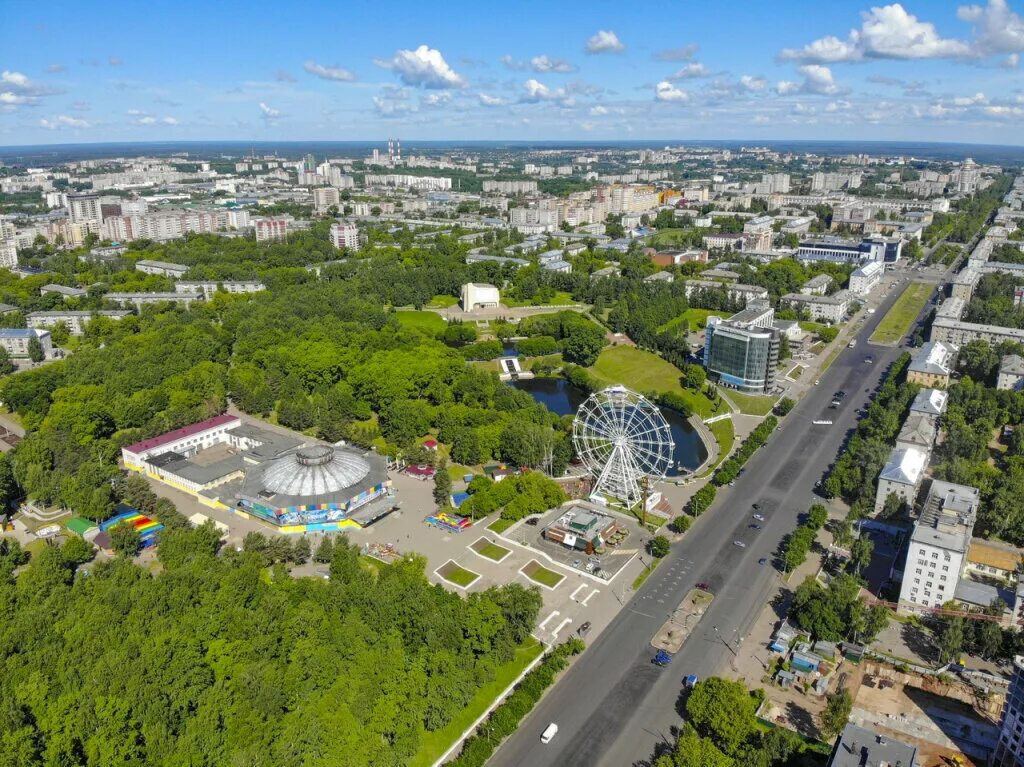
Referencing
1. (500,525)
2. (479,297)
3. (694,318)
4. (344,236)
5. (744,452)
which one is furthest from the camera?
(344,236)

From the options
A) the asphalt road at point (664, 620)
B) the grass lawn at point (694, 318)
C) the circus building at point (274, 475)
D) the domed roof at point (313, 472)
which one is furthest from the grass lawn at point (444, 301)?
the asphalt road at point (664, 620)

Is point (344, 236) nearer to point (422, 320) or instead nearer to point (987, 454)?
point (422, 320)

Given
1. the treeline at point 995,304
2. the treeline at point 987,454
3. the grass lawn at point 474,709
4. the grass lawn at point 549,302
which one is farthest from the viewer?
the grass lawn at point 549,302

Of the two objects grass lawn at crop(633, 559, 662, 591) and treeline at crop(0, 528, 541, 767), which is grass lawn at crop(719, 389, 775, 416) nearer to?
grass lawn at crop(633, 559, 662, 591)

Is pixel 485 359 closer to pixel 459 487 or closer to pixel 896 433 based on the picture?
pixel 459 487

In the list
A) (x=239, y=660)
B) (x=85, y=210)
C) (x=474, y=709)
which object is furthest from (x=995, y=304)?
(x=85, y=210)

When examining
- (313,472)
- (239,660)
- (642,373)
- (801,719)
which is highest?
(313,472)

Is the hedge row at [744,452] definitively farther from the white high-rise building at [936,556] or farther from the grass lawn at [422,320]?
the grass lawn at [422,320]
